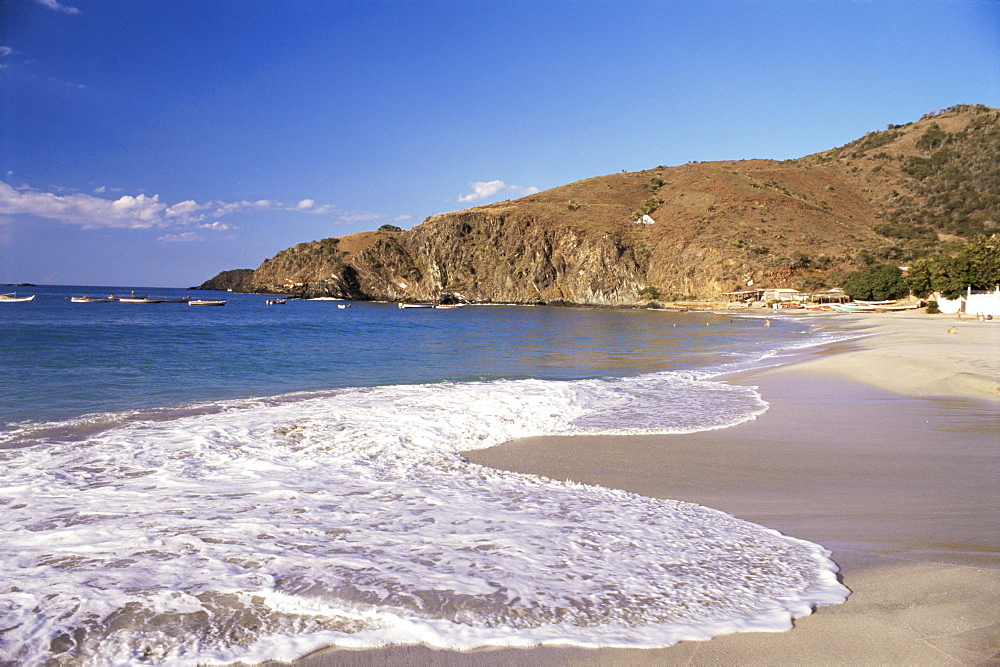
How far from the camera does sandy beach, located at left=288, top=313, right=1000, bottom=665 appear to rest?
2818 millimetres

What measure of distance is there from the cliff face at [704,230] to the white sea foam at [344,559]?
8221 centimetres

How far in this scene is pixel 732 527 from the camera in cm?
462

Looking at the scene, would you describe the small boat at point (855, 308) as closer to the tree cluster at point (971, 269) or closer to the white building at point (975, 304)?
the tree cluster at point (971, 269)

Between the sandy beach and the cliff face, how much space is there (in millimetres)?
76272

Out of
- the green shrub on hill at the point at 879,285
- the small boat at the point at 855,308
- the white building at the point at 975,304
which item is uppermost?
the green shrub on hill at the point at 879,285

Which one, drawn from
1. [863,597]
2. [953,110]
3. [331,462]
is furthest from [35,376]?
[953,110]

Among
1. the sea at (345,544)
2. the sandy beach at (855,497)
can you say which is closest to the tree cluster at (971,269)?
the sandy beach at (855,497)

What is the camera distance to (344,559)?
388 cm

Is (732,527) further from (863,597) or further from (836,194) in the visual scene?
(836,194)

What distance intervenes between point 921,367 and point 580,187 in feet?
400

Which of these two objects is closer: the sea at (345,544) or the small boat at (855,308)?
the sea at (345,544)

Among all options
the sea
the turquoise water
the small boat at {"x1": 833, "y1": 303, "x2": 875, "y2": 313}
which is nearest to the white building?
the small boat at {"x1": 833, "y1": 303, "x2": 875, "y2": 313}

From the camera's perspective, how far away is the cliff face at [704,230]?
86.2 metres

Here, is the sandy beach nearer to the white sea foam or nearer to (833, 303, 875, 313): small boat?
the white sea foam
